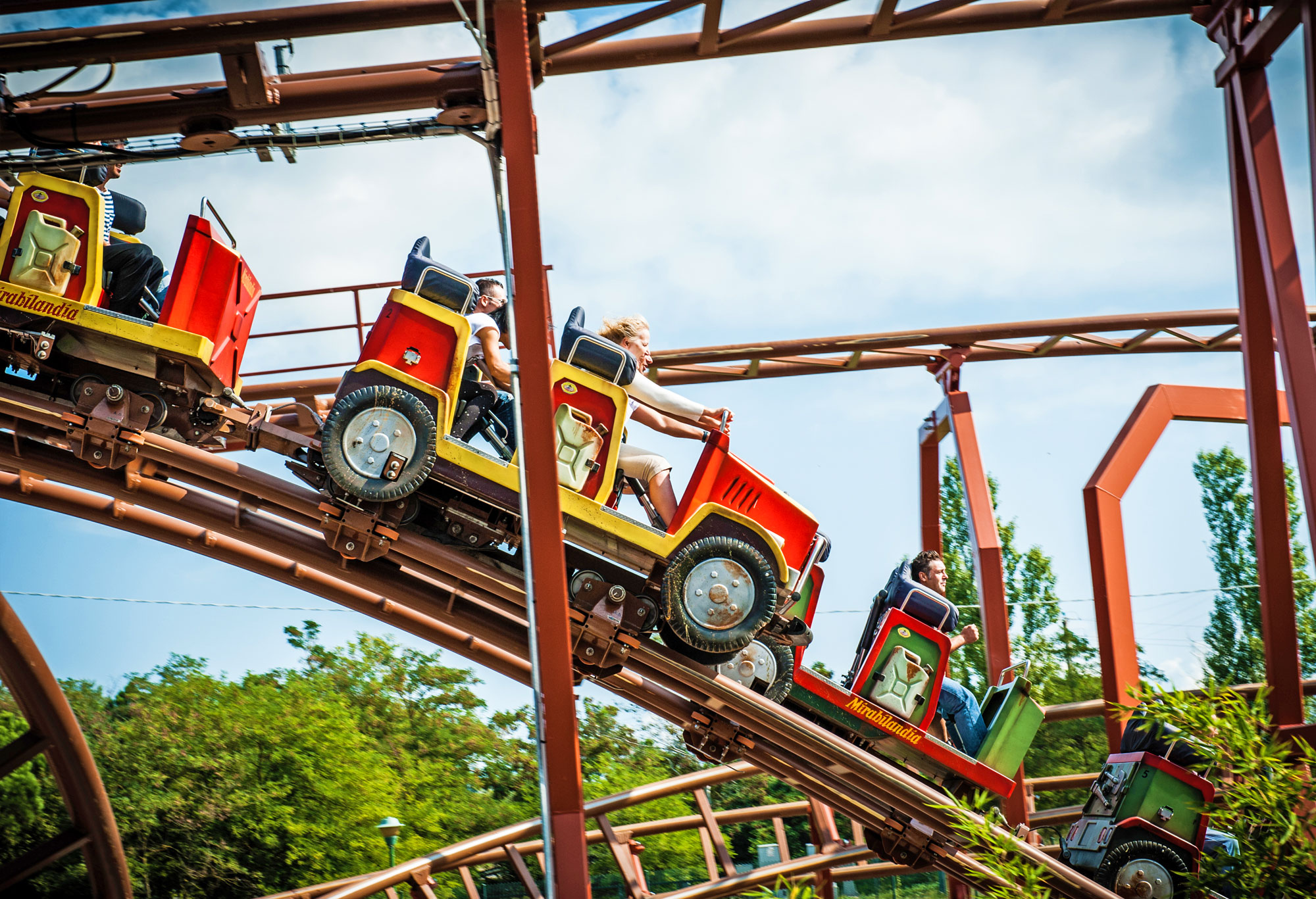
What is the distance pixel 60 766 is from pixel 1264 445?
8328 mm

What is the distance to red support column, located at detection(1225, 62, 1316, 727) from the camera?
531cm

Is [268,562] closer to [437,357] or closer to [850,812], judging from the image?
[437,357]

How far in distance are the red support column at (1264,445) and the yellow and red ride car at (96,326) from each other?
4.96 metres

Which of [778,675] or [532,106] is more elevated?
[532,106]

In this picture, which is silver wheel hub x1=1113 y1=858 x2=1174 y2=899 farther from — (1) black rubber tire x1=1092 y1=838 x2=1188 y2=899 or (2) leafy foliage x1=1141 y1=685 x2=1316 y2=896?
(2) leafy foliage x1=1141 y1=685 x2=1316 y2=896

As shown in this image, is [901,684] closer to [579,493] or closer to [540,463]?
[579,493]

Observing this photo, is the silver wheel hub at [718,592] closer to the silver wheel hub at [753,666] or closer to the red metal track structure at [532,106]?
the silver wheel hub at [753,666]

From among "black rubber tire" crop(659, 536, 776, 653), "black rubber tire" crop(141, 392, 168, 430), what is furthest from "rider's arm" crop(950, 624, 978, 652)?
"black rubber tire" crop(141, 392, 168, 430)

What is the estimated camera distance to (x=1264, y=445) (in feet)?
19.1

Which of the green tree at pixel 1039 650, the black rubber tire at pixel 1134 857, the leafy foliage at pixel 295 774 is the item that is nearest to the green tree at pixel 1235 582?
the green tree at pixel 1039 650

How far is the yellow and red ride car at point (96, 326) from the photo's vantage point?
4.64 metres

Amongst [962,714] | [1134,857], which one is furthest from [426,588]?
[1134,857]

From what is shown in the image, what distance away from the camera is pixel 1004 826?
6.09 metres

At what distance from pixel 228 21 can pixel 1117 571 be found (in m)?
6.45
